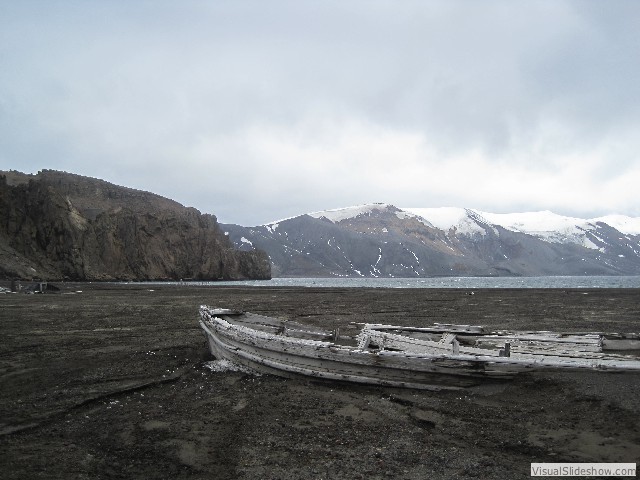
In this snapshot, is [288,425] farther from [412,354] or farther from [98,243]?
[98,243]

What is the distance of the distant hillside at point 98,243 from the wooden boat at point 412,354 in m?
80.2

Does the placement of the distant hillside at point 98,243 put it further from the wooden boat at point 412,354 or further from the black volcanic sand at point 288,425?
the black volcanic sand at point 288,425

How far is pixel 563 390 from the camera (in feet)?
27.9

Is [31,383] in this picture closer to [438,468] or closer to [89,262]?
[438,468]

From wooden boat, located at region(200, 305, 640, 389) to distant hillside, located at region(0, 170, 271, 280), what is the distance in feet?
263

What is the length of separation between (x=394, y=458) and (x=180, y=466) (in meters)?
2.84

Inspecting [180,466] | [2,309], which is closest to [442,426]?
[180,466]

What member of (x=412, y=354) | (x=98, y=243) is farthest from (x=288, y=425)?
(x=98, y=243)

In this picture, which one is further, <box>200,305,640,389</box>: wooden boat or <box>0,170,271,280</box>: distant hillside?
<box>0,170,271,280</box>: distant hillside

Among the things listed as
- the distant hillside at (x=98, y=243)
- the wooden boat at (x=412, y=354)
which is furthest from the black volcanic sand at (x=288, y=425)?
the distant hillside at (x=98, y=243)

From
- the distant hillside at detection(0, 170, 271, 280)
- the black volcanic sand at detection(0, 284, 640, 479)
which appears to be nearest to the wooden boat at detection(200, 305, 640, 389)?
the black volcanic sand at detection(0, 284, 640, 479)

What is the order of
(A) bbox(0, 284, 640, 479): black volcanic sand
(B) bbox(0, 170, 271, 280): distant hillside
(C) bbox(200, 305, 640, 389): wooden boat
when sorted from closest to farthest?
1. (A) bbox(0, 284, 640, 479): black volcanic sand
2. (C) bbox(200, 305, 640, 389): wooden boat
3. (B) bbox(0, 170, 271, 280): distant hillside

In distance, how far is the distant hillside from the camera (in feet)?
304

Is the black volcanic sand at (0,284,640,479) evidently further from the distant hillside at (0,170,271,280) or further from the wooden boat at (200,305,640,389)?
the distant hillside at (0,170,271,280)
